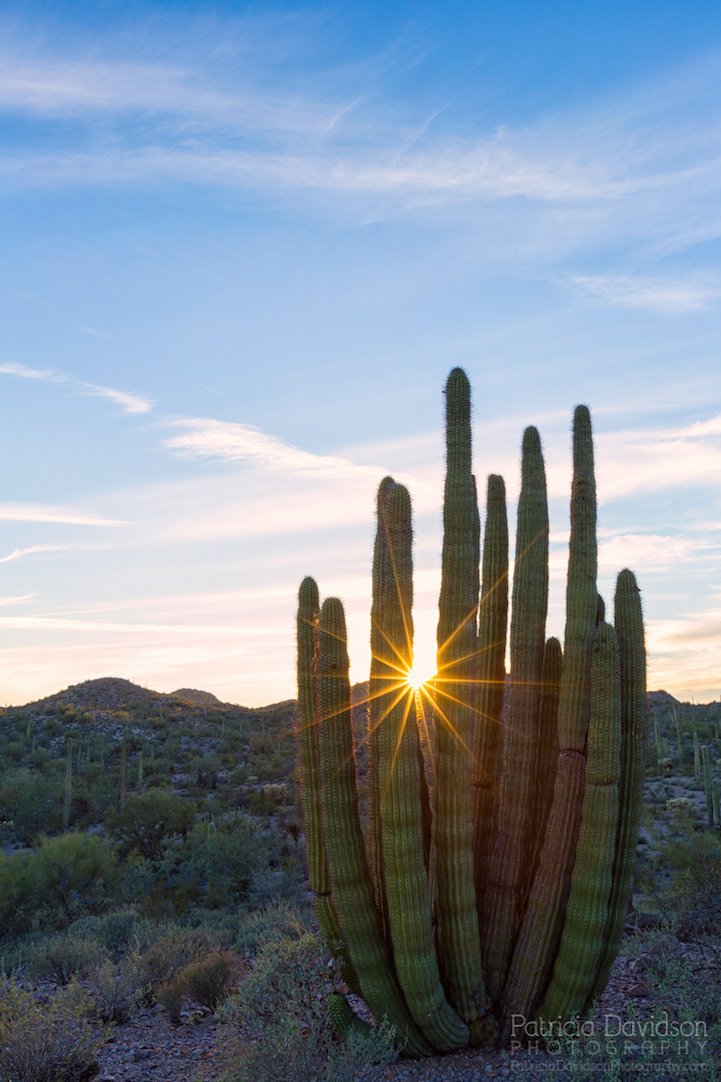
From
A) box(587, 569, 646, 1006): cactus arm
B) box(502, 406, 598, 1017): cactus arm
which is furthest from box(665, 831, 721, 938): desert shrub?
box(502, 406, 598, 1017): cactus arm

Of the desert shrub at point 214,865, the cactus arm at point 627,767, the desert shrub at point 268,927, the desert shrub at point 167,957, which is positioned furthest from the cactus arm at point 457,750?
the desert shrub at point 214,865

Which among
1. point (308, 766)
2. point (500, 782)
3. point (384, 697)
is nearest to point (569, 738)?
point (500, 782)

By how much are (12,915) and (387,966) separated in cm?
1239

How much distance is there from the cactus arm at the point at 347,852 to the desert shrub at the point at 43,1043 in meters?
2.86

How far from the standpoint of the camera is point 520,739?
27.5 ft

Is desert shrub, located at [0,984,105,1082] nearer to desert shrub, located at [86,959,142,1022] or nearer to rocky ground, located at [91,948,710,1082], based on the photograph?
rocky ground, located at [91,948,710,1082]

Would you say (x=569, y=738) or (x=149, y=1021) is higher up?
(x=569, y=738)

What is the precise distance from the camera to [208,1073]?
8.52 metres

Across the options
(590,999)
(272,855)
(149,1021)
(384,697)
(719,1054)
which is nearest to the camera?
(719,1054)

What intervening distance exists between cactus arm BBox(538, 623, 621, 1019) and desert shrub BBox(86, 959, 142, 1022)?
5403 mm

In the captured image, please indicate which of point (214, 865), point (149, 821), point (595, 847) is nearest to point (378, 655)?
point (595, 847)

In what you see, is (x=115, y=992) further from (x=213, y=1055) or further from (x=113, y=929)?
(x=113, y=929)

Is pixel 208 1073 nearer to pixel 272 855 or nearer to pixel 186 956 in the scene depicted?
pixel 186 956

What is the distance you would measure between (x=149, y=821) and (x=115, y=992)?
15.9m
